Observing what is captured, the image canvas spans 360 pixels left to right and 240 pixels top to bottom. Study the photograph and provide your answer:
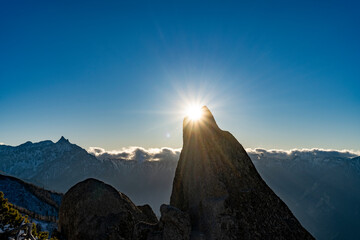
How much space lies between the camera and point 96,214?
56.1ft

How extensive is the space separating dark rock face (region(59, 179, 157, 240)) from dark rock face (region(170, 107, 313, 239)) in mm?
4995

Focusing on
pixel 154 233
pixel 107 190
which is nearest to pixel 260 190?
pixel 154 233

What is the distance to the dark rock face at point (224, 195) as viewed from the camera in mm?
16297

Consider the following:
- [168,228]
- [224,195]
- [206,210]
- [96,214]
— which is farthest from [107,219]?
[224,195]

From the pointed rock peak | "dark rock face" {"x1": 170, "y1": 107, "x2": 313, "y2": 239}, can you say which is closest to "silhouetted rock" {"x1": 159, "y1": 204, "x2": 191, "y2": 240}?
"dark rock face" {"x1": 170, "y1": 107, "x2": 313, "y2": 239}

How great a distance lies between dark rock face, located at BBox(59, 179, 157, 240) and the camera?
650 inches

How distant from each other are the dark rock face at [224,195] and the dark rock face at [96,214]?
4.99 metres

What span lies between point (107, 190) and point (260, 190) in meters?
12.1

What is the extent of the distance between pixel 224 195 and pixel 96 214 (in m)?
9.53

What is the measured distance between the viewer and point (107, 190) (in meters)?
18.3

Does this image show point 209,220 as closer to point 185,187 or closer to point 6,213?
point 185,187

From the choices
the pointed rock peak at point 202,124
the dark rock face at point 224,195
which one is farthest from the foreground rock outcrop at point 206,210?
the pointed rock peak at point 202,124

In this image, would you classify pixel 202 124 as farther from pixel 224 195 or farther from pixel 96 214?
pixel 96 214

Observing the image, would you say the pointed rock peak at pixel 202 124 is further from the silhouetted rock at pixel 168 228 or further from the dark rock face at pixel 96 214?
the dark rock face at pixel 96 214
